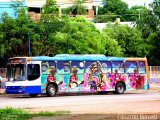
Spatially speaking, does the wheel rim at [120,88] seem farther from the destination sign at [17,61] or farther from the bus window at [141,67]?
the destination sign at [17,61]

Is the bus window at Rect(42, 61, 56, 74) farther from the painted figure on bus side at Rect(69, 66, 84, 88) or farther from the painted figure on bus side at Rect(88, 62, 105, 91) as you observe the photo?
the painted figure on bus side at Rect(88, 62, 105, 91)

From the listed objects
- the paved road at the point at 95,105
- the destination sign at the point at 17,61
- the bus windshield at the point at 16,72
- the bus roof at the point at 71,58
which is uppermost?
the bus roof at the point at 71,58

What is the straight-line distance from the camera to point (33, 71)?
105ft

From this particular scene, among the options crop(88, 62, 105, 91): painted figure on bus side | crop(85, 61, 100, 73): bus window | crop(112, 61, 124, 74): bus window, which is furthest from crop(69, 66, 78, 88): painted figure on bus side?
crop(112, 61, 124, 74): bus window

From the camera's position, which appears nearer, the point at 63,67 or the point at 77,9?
the point at 63,67

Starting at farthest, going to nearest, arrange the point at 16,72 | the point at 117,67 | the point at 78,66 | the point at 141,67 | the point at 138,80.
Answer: the point at 141,67 < the point at 138,80 < the point at 117,67 < the point at 78,66 < the point at 16,72

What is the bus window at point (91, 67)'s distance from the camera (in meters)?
34.6

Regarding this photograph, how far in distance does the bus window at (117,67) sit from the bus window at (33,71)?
20.4ft

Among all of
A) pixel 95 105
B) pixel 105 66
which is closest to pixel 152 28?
pixel 105 66

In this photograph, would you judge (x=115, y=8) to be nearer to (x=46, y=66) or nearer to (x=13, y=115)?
(x=46, y=66)

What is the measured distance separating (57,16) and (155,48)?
15.2m

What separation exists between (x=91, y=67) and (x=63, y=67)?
2.30 meters

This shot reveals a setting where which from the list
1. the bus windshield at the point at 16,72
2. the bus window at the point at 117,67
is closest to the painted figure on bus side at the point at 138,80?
the bus window at the point at 117,67

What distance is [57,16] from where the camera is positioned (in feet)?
161
